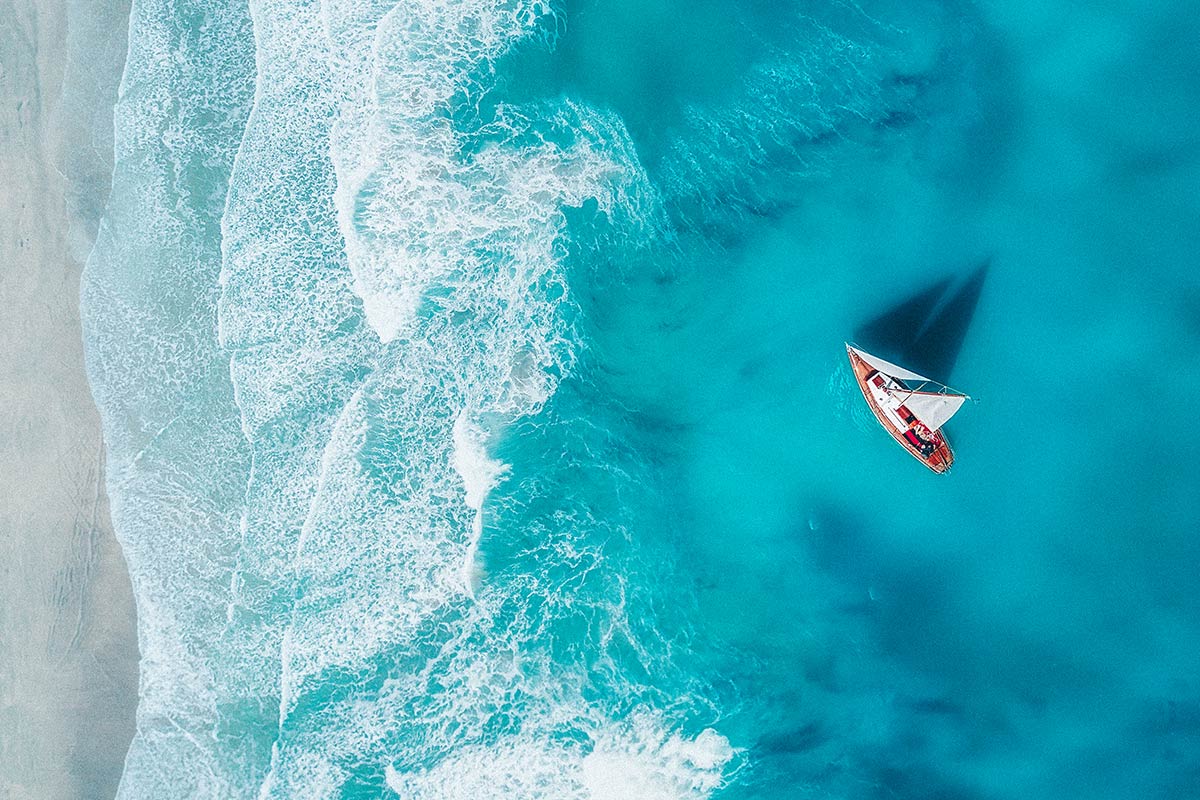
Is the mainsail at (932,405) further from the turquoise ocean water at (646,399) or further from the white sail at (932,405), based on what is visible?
the turquoise ocean water at (646,399)

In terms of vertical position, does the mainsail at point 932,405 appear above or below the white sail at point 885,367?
below

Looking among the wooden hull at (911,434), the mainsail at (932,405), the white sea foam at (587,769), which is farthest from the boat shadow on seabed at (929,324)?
the white sea foam at (587,769)

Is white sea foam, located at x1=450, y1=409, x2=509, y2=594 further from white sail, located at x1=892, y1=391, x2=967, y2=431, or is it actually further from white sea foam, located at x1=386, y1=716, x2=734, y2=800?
white sail, located at x1=892, y1=391, x2=967, y2=431

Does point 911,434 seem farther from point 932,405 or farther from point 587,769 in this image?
point 587,769

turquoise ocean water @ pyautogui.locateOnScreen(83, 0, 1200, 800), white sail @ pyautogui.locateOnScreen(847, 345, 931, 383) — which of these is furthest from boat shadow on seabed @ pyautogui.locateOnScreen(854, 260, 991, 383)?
white sail @ pyautogui.locateOnScreen(847, 345, 931, 383)

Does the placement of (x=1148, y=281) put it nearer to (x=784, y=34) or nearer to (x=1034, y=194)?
(x=1034, y=194)

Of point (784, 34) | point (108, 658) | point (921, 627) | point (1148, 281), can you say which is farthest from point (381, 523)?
point (1148, 281)
